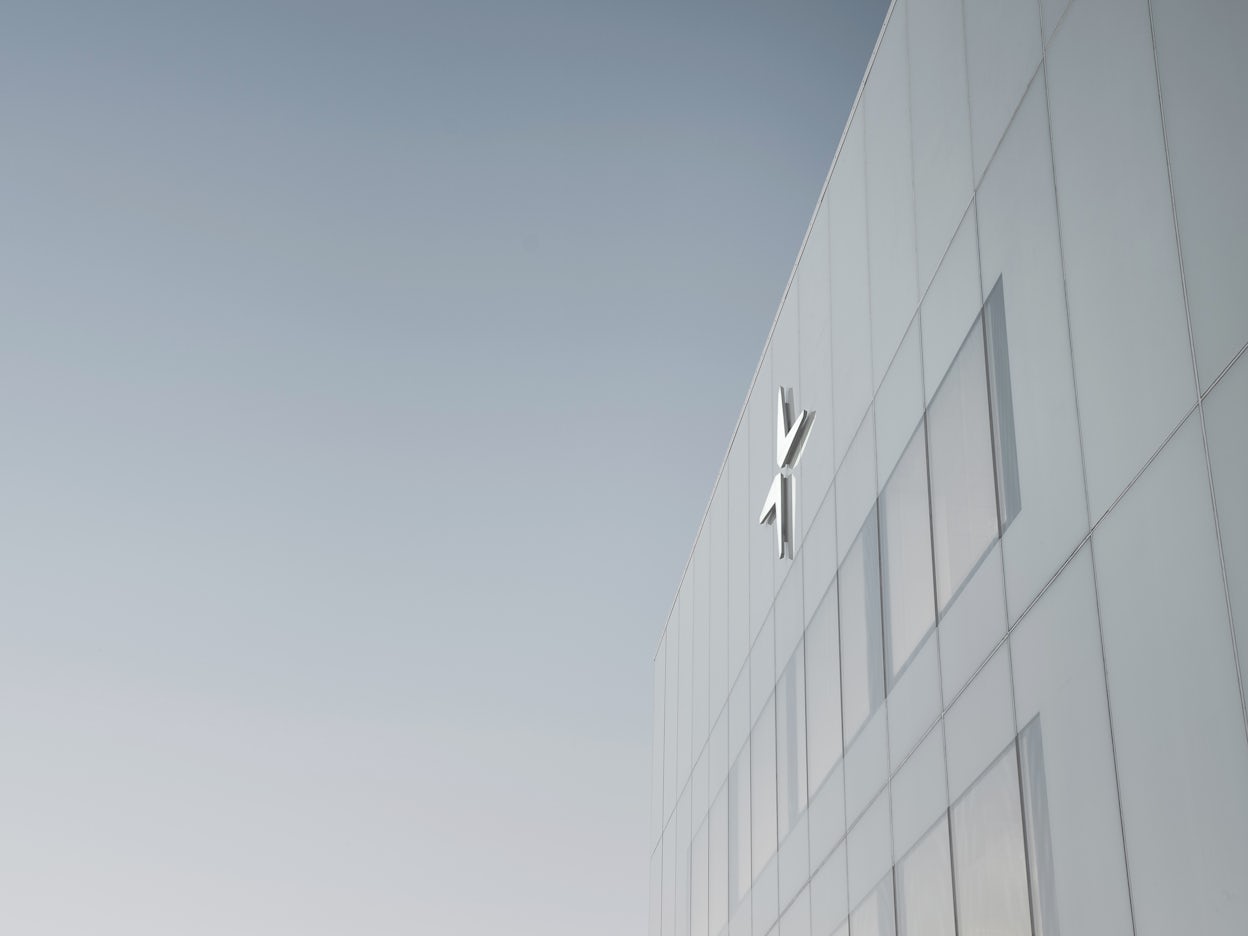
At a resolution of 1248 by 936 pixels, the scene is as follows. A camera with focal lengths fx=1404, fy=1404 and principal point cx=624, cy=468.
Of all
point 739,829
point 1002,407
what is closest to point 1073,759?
point 1002,407

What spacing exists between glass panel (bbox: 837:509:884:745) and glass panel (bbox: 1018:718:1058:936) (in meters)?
5.74

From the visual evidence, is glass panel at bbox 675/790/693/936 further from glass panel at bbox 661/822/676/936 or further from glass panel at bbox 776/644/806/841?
glass panel at bbox 776/644/806/841

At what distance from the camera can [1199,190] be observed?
41.8 ft

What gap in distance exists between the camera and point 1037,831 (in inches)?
599

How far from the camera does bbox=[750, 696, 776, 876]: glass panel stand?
92.8 ft

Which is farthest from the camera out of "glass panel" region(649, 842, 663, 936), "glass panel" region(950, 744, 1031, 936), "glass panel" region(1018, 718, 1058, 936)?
"glass panel" region(649, 842, 663, 936)

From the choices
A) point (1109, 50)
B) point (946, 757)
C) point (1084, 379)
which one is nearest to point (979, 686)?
point (946, 757)

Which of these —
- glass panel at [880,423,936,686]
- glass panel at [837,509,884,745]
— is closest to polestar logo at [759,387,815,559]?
glass panel at [837,509,884,745]

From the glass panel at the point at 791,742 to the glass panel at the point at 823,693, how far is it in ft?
1.55

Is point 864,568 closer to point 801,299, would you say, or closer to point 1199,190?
point 801,299

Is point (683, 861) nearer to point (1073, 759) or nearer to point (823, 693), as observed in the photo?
point (823, 693)

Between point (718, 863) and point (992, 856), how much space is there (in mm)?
18220

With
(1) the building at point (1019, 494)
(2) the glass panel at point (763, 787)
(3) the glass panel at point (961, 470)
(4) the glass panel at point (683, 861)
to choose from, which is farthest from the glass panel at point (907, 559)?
(4) the glass panel at point (683, 861)

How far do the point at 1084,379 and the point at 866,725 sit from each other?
8822 mm
